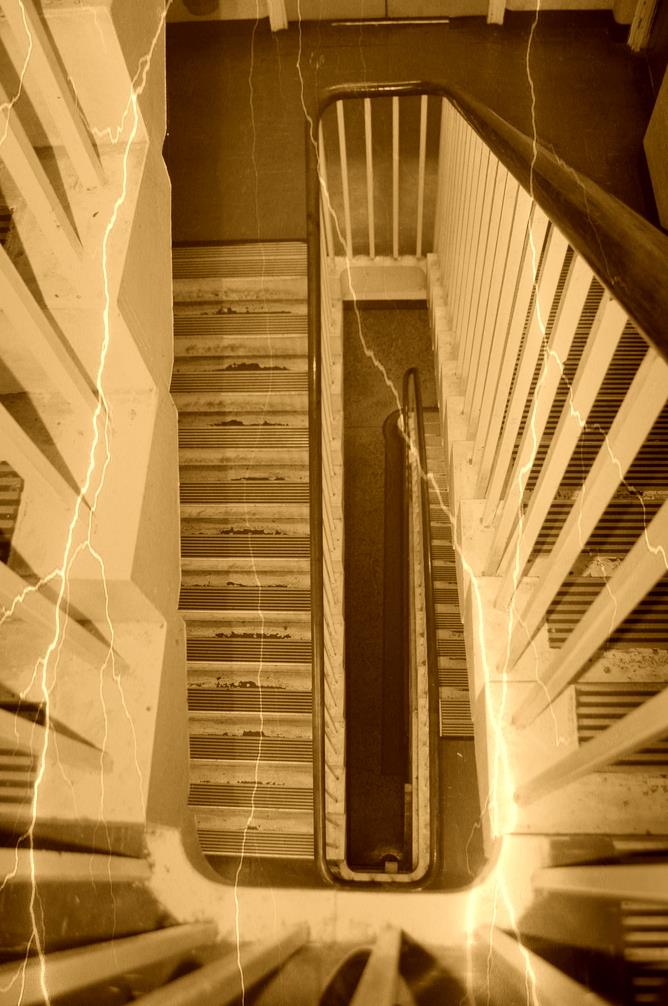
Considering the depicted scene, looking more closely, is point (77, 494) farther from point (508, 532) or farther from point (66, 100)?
point (508, 532)

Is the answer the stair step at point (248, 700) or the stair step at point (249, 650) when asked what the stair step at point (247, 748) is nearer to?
the stair step at point (248, 700)

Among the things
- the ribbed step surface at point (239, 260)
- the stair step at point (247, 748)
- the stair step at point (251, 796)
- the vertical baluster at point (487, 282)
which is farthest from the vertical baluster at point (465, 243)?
the stair step at point (251, 796)

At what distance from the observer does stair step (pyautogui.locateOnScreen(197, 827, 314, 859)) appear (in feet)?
9.09

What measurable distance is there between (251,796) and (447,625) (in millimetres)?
1388

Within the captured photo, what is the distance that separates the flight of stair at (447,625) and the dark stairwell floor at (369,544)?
1.24 feet

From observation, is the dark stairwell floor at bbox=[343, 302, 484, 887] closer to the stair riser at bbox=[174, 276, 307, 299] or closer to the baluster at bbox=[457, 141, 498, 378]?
the stair riser at bbox=[174, 276, 307, 299]

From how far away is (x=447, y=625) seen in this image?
3.66m

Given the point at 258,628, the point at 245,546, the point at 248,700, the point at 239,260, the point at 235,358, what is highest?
the point at 239,260

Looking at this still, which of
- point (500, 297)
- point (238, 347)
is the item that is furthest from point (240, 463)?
point (500, 297)

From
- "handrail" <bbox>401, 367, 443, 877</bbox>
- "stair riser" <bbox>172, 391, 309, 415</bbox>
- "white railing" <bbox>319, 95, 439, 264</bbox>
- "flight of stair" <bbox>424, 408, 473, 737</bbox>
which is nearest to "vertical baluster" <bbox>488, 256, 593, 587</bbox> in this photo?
"handrail" <bbox>401, 367, 443, 877</bbox>

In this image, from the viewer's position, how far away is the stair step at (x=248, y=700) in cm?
286

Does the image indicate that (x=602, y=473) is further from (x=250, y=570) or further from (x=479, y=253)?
(x=250, y=570)

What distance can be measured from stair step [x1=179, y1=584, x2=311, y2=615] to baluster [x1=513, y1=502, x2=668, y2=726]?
1653 mm

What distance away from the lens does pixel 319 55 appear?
4570 mm
